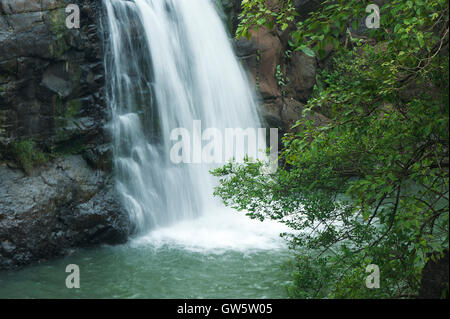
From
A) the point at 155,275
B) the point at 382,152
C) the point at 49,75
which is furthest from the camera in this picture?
the point at 49,75

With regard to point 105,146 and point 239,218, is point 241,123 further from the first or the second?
point 105,146

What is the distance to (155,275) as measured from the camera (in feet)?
23.2

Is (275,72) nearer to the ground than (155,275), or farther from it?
farther from it

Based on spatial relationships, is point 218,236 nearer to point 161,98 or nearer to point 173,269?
point 173,269

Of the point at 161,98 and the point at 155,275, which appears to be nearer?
the point at 155,275

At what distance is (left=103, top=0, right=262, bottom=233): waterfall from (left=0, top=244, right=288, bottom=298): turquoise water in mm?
1566

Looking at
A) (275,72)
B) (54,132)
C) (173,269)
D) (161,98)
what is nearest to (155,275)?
(173,269)

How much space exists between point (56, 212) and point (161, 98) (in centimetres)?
389

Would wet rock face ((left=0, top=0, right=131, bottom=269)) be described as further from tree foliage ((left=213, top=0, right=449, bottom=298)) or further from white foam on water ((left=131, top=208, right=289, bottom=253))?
tree foliage ((left=213, top=0, right=449, bottom=298))

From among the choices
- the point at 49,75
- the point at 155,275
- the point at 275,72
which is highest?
the point at 275,72

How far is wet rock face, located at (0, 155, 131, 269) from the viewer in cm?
750

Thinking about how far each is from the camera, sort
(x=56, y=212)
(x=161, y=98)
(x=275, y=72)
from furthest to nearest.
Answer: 1. (x=275, y=72)
2. (x=161, y=98)
3. (x=56, y=212)

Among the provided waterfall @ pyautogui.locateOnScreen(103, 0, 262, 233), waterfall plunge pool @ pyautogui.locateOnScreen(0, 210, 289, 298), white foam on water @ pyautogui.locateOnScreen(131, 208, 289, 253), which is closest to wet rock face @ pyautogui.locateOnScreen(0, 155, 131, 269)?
waterfall plunge pool @ pyautogui.locateOnScreen(0, 210, 289, 298)

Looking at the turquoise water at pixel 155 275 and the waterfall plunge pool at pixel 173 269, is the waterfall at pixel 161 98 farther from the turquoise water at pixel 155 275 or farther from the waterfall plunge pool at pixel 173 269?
the turquoise water at pixel 155 275
